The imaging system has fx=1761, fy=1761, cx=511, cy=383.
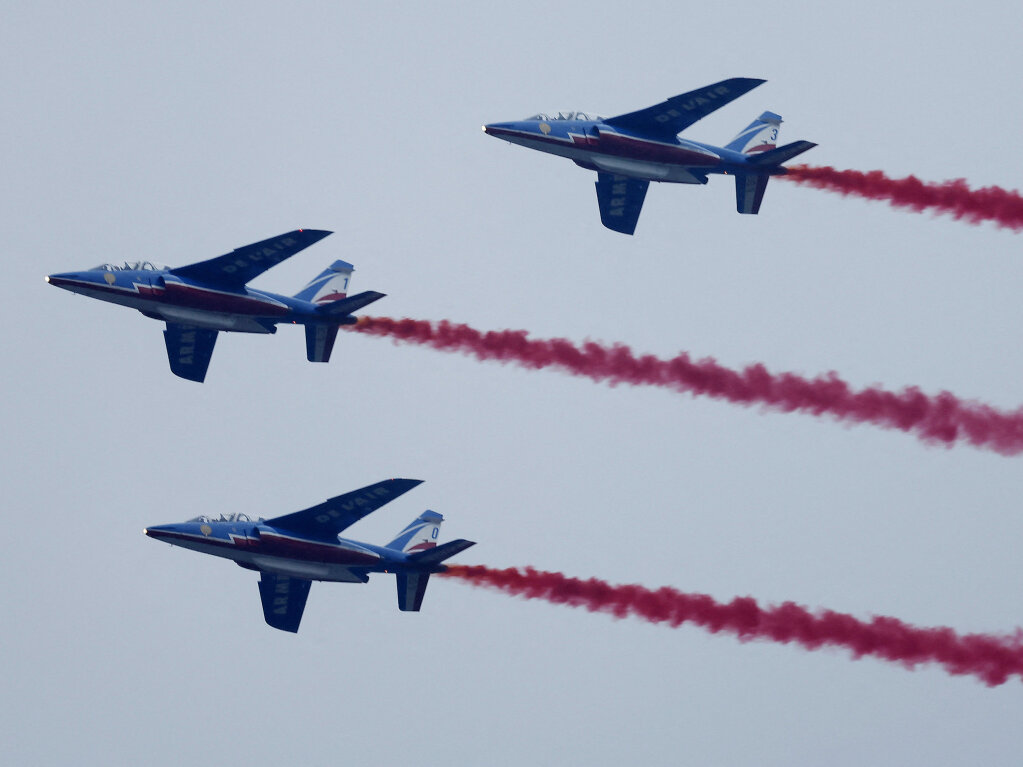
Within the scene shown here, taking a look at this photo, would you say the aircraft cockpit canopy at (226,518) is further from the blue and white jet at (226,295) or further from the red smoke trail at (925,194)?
the red smoke trail at (925,194)

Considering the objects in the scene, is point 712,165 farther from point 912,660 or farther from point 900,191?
point 912,660

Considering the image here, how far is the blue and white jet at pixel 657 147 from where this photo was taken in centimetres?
6831

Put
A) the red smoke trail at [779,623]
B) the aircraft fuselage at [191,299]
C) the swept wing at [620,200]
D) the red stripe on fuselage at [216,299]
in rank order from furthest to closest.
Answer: the swept wing at [620,200], the aircraft fuselage at [191,299], the red stripe on fuselage at [216,299], the red smoke trail at [779,623]

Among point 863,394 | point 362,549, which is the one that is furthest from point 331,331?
point 863,394

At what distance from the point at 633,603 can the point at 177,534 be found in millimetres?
17566

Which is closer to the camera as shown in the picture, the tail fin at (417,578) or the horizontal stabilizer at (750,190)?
the tail fin at (417,578)

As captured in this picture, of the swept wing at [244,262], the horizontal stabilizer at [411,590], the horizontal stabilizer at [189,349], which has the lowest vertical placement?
the horizontal stabilizer at [411,590]

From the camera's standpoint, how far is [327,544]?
216 feet

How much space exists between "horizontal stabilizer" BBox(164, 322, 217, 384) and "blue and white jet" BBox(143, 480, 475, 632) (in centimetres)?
820

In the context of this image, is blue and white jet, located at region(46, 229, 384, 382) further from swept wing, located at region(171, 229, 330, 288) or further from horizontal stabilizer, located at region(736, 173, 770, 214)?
horizontal stabilizer, located at region(736, 173, 770, 214)

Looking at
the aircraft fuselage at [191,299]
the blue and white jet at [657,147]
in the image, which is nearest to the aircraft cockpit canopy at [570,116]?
the blue and white jet at [657,147]

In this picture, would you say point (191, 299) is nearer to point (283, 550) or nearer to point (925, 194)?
point (283, 550)

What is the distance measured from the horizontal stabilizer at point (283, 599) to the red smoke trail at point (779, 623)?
784cm

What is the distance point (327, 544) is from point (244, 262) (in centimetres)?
1153
